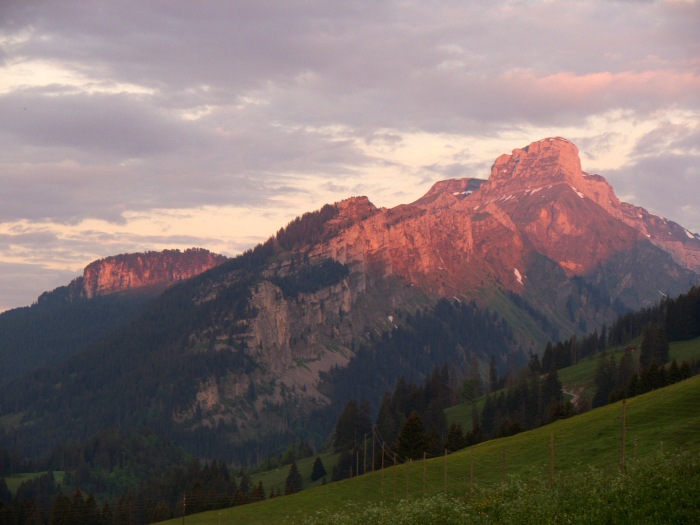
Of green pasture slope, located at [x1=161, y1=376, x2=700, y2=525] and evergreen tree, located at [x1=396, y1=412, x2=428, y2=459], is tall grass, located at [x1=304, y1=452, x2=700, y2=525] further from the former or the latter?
evergreen tree, located at [x1=396, y1=412, x2=428, y2=459]

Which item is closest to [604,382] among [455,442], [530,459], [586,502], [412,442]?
[455,442]

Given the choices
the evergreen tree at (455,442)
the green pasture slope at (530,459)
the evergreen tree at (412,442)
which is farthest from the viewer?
Answer: the evergreen tree at (455,442)

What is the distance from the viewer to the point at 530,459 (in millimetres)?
104812

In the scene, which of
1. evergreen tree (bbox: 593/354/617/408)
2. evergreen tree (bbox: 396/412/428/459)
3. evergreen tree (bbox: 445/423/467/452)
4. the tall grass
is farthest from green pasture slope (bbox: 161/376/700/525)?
evergreen tree (bbox: 593/354/617/408)

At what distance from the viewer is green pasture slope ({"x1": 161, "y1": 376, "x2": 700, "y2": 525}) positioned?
91.8 meters

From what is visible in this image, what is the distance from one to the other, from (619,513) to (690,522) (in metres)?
5.62

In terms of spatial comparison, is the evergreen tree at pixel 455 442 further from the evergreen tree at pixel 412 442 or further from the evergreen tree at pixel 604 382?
the evergreen tree at pixel 604 382

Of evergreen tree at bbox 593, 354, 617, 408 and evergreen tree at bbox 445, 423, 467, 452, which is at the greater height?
evergreen tree at bbox 593, 354, 617, 408

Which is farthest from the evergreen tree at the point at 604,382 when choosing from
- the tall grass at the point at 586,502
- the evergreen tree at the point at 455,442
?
the tall grass at the point at 586,502

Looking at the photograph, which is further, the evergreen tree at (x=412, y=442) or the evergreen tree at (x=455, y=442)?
the evergreen tree at (x=455, y=442)

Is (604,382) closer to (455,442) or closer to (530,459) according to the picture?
(455,442)

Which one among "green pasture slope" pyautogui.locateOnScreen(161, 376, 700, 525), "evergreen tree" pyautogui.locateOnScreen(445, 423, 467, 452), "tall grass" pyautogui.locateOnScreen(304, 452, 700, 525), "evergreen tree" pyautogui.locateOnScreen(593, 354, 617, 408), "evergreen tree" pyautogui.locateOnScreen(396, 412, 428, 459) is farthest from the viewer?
"evergreen tree" pyautogui.locateOnScreen(593, 354, 617, 408)

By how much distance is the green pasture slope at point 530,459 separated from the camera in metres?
91.8

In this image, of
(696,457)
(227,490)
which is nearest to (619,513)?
(696,457)
